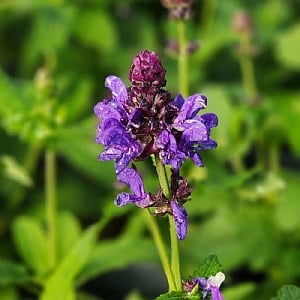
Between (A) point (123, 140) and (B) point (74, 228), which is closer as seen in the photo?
(A) point (123, 140)

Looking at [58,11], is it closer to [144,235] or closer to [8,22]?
[8,22]

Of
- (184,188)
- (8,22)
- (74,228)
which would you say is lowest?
(184,188)

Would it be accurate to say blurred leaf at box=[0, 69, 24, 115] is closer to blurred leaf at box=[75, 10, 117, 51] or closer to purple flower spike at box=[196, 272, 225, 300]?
purple flower spike at box=[196, 272, 225, 300]

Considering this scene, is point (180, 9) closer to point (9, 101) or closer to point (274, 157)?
point (9, 101)

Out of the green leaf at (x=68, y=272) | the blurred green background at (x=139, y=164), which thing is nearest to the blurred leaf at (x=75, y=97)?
the blurred green background at (x=139, y=164)

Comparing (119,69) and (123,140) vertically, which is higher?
(119,69)

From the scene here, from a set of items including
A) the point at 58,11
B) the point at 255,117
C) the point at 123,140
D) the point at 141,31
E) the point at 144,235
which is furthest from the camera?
the point at 141,31

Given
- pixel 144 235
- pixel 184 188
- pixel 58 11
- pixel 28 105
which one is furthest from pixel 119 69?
pixel 184 188
